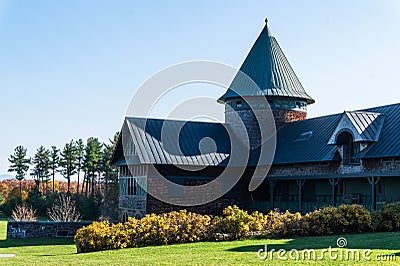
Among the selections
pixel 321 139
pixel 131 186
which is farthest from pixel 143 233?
pixel 131 186

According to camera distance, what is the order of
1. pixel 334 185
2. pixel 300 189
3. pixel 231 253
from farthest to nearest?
pixel 300 189 → pixel 334 185 → pixel 231 253

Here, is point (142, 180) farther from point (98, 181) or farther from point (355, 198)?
point (98, 181)

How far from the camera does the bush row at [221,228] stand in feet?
60.6

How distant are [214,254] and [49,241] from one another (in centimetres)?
1889

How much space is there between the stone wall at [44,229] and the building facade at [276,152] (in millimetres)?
3156

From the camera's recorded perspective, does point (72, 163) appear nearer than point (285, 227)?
No

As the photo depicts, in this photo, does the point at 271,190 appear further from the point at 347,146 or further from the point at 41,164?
the point at 41,164

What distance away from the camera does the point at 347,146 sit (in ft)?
84.7

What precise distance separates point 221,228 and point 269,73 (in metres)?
16.8

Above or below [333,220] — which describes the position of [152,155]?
above

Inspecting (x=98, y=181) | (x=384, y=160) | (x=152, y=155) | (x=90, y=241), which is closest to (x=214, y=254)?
(x=90, y=241)

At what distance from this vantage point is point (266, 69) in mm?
34312

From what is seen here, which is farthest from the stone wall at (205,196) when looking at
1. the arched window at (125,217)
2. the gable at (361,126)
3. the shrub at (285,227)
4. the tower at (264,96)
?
the shrub at (285,227)

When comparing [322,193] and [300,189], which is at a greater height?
[300,189]
